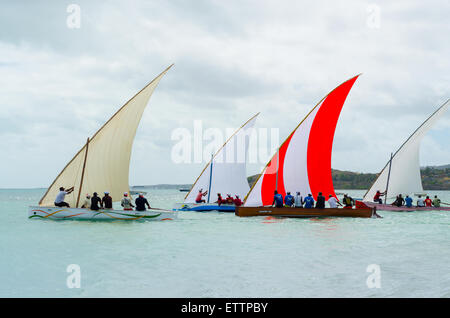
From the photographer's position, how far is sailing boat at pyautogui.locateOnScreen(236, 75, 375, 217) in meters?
32.2

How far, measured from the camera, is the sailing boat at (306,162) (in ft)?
106

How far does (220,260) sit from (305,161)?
18309 mm

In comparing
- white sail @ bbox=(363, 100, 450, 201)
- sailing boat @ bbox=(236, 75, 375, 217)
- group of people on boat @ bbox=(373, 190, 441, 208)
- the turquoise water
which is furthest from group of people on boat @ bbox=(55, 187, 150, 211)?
white sail @ bbox=(363, 100, 450, 201)

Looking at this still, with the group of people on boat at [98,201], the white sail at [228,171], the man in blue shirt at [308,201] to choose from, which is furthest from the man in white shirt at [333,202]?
the group of people on boat at [98,201]

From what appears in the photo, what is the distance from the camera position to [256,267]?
14500 millimetres

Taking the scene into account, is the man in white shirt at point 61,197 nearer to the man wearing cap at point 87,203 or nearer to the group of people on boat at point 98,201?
the group of people on boat at point 98,201

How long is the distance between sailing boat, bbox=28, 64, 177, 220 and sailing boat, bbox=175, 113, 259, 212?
14584 mm

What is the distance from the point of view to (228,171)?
41000 millimetres

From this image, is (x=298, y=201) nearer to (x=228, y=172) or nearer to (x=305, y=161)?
(x=305, y=161)

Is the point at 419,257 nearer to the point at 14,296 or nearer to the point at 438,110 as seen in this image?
the point at 14,296

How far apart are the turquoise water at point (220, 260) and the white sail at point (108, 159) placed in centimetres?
208

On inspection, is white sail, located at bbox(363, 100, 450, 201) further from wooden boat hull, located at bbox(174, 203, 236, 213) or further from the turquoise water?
the turquoise water

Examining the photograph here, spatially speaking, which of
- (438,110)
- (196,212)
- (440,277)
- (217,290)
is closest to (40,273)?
(217,290)

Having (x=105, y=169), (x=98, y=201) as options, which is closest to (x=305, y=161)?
(x=105, y=169)
